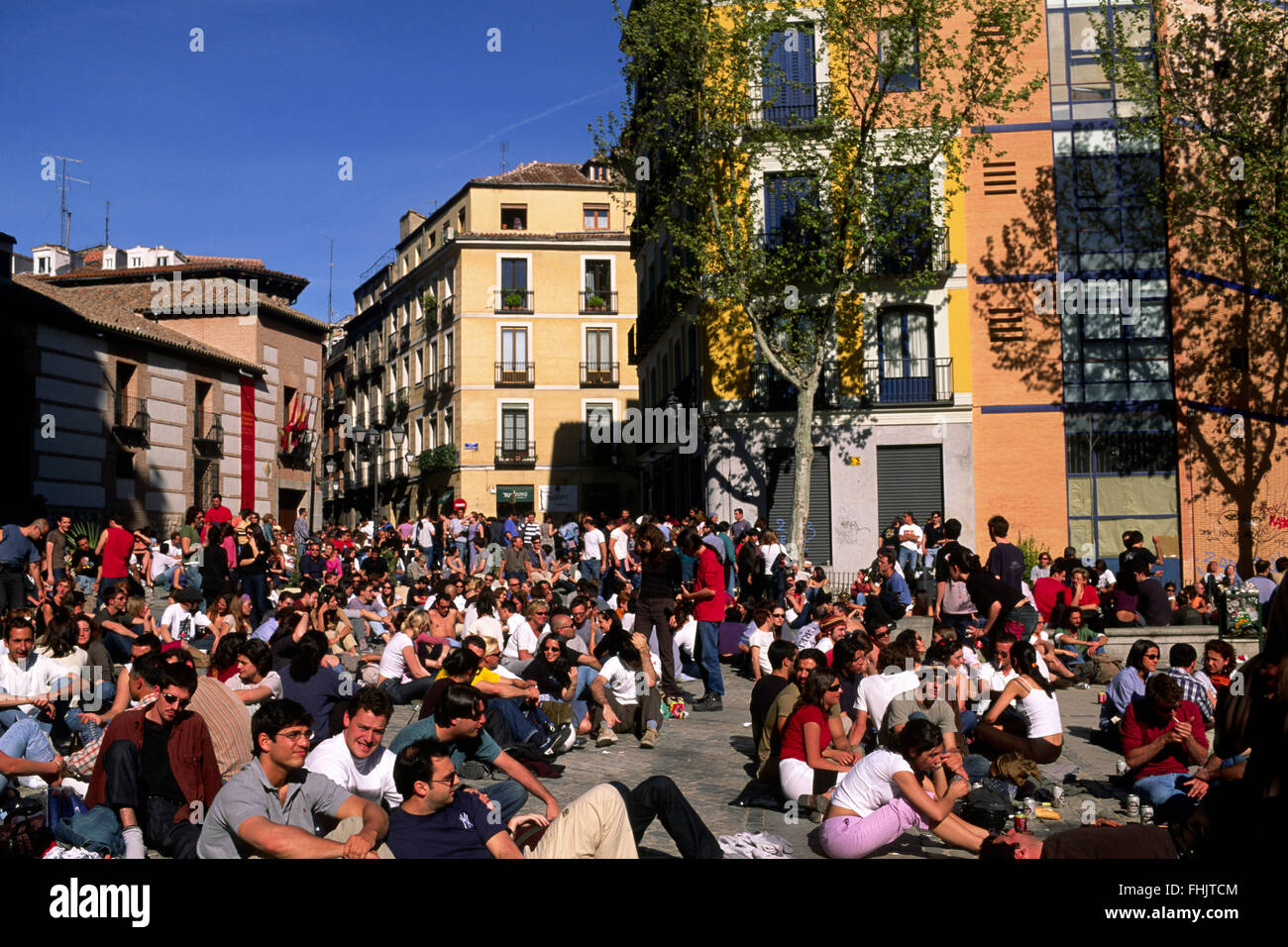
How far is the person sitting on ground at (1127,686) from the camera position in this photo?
10.2 meters

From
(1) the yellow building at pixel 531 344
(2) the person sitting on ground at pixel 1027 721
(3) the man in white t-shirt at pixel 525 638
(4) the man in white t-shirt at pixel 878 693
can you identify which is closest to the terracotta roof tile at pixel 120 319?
(1) the yellow building at pixel 531 344

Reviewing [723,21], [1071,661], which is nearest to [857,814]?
[1071,661]

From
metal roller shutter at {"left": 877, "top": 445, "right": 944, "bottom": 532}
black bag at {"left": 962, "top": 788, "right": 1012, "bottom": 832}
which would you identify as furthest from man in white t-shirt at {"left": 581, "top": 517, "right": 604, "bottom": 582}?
black bag at {"left": 962, "top": 788, "right": 1012, "bottom": 832}

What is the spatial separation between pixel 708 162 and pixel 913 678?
730 inches

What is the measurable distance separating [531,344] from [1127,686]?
41.2 m

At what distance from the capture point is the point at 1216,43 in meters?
27.1

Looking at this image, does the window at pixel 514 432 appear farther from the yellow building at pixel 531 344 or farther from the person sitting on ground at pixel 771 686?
the person sitting on ground at pixel 771 686

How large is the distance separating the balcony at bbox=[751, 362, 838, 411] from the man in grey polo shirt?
74.2 ft

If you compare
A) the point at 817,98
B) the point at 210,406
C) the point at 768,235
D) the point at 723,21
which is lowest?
the point at 210,406

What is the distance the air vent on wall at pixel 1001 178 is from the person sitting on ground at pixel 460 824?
25045 millimetres

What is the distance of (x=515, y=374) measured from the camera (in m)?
49.6

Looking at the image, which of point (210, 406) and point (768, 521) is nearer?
point (768, 521)

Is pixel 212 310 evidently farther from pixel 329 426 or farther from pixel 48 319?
pixel 329 426

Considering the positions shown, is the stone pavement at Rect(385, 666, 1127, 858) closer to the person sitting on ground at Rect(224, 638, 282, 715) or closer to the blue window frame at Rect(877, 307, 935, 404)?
the person sitting on ground at Rect(224, 638, 282, 715)
